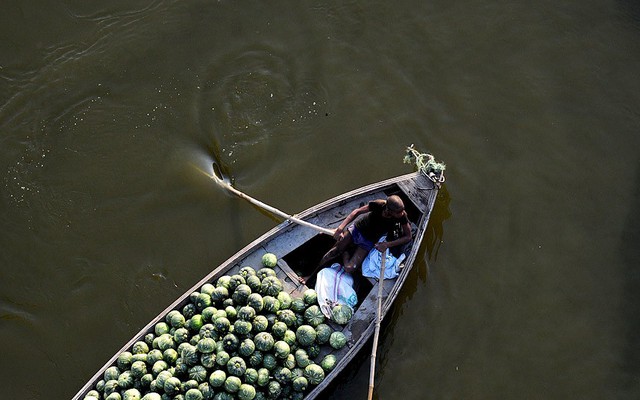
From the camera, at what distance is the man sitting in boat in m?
8.11

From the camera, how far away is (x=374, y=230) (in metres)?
8.36

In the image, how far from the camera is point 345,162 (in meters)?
10.2

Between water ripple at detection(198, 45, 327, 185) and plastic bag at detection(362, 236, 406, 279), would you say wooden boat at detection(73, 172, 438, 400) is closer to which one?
plastic bag at detection(362, 236, 406, 279)

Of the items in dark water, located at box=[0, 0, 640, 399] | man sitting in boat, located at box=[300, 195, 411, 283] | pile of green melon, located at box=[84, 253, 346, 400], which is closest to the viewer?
pile of green melon, located at box=[84, 253, 346, 400]

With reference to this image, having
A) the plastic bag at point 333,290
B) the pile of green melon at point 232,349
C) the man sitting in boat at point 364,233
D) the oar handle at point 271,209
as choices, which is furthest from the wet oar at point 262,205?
the pile of green melon at point 232,349

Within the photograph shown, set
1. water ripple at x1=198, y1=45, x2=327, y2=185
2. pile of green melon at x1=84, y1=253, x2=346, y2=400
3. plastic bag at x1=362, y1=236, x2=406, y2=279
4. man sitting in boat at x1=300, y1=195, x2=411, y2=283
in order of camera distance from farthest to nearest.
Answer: water ripple at x1=198, y1=45, x2=327, y2=185, plastic bag at x1=362, y1=236, x2=406, y2=279, man sitting in boat at x1=300, y1=195, x2=411, y2=283, pile of green melon at x1=84, y1=253, x2=346, y2=400

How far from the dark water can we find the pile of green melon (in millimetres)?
1403

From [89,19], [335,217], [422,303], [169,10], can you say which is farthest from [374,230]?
[89,19]

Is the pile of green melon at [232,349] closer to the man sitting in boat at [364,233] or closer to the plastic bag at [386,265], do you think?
the man sitting in boat at [364,233]

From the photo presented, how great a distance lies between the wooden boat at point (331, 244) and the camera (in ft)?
27.1

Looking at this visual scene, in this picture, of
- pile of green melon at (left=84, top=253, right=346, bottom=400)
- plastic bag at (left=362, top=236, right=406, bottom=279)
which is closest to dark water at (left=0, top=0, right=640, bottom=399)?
plastic bag at (left=362, top=236, right=406, bottom=279)

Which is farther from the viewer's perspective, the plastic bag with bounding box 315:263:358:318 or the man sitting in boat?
the plastic bag with bounding box 315:263:358:318

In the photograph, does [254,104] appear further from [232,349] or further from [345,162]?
[232,349]

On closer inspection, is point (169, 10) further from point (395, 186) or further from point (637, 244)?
point (637, 244)
